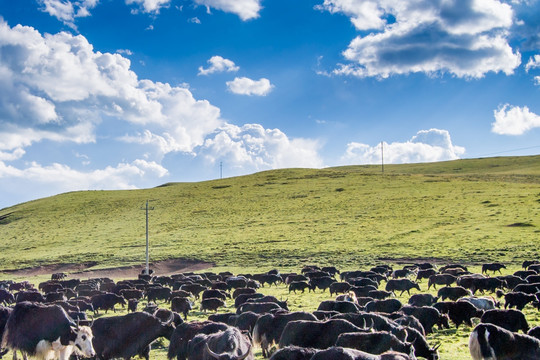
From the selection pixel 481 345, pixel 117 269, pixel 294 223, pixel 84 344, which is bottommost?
pixel 117 269

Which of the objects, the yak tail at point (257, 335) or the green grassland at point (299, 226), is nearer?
the yak tail at point (257, 335)

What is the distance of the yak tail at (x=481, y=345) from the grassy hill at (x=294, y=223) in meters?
32.0

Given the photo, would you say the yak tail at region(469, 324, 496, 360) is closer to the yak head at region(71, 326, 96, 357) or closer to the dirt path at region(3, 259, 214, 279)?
the yak head at region(71, 326, 96, 357)

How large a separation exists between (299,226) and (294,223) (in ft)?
8.05

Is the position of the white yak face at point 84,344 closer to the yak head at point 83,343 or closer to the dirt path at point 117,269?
the yak head at point 83,343

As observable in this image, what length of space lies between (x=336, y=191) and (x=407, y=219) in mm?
27347

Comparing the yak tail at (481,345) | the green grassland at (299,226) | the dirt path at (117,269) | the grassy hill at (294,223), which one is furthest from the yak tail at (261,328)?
the dirt path at (117,269)

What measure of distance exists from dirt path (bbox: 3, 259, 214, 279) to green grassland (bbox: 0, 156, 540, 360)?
1.32 m

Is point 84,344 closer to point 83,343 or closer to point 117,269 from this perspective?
point 83,343

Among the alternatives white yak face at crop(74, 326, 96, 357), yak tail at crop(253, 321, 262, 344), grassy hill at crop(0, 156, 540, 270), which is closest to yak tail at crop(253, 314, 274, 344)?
yak tail at crop(253, 321, 262, 344)

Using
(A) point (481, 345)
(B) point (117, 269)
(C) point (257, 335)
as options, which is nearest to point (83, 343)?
(C) point (257, 335)

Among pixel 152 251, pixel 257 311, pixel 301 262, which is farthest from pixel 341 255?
pixel 257 311

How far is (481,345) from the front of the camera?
11812 millimetres

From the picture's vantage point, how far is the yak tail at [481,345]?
38.5 ft
